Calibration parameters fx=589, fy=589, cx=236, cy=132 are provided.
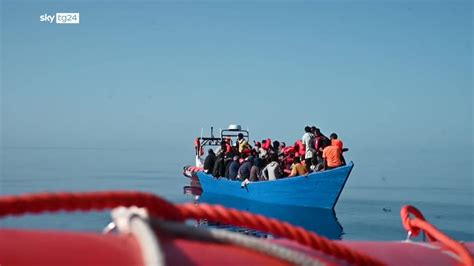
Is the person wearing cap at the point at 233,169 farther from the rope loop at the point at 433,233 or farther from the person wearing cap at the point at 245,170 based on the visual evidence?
the rope loop at the point at 433,233

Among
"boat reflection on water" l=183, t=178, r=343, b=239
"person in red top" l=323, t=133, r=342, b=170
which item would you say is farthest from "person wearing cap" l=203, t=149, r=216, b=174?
"person in red top" l=323, t=133, r=342, b=170

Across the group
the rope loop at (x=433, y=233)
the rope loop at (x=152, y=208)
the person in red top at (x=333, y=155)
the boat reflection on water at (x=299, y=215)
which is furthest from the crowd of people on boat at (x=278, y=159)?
the rope loop at (x=152, y=208)

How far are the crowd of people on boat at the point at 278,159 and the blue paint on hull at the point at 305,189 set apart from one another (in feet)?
1.11

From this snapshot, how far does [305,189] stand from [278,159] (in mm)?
1773

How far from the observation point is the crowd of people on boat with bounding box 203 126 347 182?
11.1 m

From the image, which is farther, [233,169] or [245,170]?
[233,169]

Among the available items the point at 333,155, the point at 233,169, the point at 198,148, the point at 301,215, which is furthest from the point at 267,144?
the point at 198,148

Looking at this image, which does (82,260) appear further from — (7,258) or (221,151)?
(221,151)

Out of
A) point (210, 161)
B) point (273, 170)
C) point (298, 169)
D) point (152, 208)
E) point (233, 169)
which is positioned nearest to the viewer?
point (152, 208)

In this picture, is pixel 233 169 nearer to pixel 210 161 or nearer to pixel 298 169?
pixel 210 161

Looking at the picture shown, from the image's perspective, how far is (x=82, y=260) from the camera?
1.18 meters

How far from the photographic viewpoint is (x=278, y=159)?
42.1 feet

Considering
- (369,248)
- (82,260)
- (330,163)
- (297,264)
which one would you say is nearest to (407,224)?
(369,248)

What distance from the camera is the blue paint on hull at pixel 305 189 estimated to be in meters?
10.7
